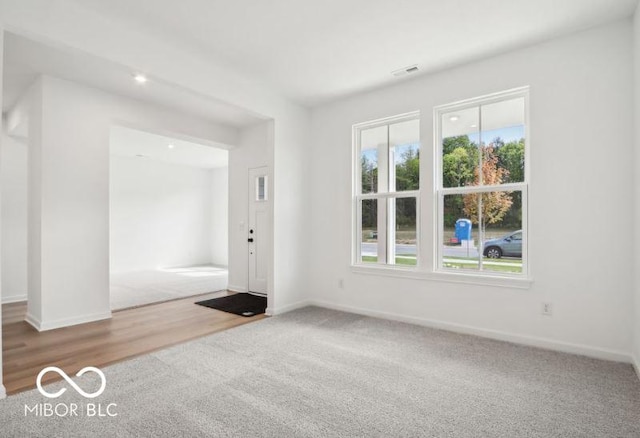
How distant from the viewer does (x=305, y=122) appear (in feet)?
16.1

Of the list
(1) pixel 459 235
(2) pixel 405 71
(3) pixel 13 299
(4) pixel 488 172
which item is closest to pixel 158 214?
(3) pixel 13 299

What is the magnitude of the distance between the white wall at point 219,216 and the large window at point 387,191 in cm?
575

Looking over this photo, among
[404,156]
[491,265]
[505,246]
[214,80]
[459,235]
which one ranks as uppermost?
[214,80]

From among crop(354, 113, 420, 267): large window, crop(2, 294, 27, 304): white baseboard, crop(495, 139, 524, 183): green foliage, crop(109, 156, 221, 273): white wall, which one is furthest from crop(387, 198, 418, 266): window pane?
crop(109, 156, 221, 273): white wall

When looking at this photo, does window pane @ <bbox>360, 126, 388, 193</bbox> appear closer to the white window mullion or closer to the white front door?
the white window mullion

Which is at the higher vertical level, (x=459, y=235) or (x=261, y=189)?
(x=261, y=189)

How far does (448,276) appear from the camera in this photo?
12.2 feet

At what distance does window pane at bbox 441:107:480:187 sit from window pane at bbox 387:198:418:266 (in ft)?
1.76

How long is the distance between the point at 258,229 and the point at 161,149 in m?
3.20

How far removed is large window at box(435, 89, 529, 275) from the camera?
342cm

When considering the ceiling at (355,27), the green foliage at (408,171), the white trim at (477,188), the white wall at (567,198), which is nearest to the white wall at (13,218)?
the ceiling at (355,27)

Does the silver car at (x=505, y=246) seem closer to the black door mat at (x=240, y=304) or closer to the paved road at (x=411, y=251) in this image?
the paved road at (x=411, y=251)

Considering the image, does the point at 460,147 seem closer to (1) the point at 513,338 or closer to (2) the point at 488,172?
(2) the point at 488,172

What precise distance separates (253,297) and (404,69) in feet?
12.7
